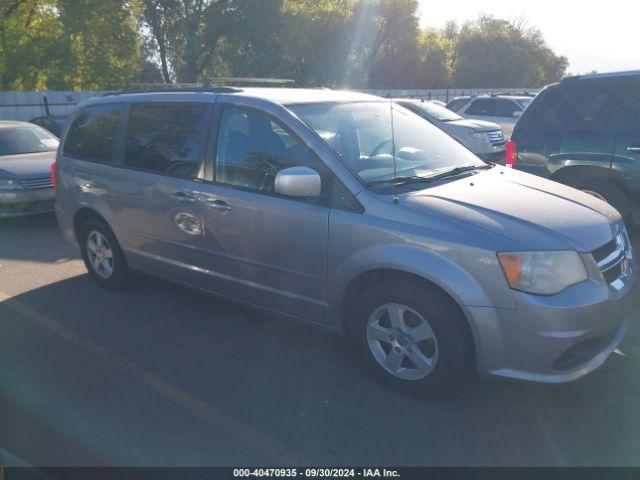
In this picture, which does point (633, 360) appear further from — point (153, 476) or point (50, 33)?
point (50, 33)

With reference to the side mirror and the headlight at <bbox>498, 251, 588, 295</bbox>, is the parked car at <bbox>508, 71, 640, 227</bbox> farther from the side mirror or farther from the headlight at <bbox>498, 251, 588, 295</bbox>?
the side mirror

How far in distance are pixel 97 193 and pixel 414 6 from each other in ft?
156

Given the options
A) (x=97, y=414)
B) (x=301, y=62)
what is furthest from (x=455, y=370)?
(x=301, y=62)

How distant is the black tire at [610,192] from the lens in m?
5.75

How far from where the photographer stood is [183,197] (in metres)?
4.17

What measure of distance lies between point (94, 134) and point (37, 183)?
337cm

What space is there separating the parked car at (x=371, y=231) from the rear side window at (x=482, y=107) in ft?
36.5

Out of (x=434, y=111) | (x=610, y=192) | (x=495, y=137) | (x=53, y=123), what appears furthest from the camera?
(x=53, y=123)

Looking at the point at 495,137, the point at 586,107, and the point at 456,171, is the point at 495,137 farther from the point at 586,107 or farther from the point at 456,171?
the point at 456,171

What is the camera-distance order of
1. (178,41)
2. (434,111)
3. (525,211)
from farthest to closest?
(178,41), (434,111), (525,211)

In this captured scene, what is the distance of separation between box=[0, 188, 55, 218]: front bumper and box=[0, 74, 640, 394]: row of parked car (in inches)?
133

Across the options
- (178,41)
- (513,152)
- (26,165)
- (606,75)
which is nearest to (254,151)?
(513,152)

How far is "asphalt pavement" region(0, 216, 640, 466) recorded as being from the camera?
2828mm

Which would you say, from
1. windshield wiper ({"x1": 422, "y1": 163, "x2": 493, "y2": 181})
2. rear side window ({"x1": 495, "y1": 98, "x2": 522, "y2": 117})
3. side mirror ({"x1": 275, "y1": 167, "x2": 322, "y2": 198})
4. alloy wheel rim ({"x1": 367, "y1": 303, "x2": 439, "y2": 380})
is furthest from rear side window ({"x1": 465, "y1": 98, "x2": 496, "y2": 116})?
alloy wheel rim ({"x1": 367, "y1": 303, "x2": 439, "y2": 380})
